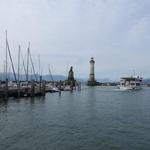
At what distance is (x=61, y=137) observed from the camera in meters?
26.2

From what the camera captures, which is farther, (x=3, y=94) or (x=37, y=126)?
(x=3, y=94)

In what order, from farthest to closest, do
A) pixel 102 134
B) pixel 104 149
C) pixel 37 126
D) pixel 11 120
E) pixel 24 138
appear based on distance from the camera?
pixel 11 120
pixel 37 126
pixel 102 134
pixel 24 138
pixel 104 149

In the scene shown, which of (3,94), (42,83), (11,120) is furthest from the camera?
(42,83)

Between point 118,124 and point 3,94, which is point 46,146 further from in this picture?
point 3,94

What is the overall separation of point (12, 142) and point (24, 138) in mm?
1633

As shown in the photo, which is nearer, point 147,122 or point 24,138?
point 24,138

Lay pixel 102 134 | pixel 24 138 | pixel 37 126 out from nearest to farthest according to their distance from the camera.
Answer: pixel 24 138
pixel 102 134
pixel 37 126

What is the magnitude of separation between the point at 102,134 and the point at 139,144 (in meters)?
4.45

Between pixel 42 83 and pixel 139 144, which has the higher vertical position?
pixel 42 83

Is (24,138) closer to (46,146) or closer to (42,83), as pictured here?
(46,146)

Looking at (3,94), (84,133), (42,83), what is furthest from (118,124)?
(42,83)

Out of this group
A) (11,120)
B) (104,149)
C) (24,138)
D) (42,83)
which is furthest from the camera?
(42,83)

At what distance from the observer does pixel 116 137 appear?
86.4 feet

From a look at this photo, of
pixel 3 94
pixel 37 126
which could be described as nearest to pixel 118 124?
pixel 37 126
